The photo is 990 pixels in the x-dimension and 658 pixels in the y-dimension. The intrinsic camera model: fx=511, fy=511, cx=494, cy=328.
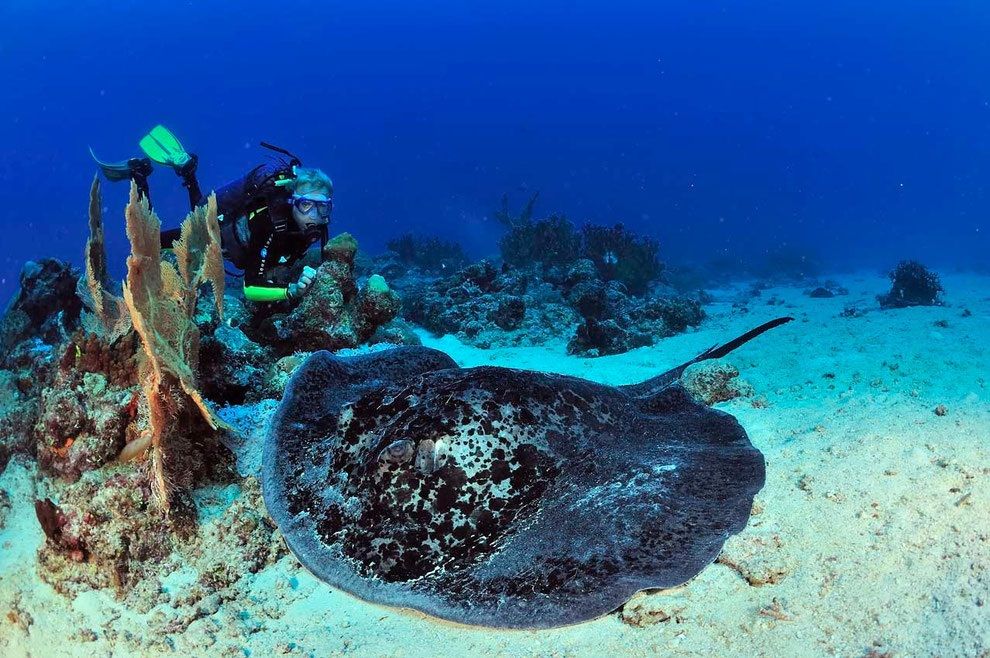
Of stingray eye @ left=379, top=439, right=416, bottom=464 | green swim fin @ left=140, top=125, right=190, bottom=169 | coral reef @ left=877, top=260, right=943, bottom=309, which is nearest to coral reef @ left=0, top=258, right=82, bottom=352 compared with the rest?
green swim fin @ left=140, top=125, right=190, bottom=169

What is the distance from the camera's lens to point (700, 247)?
4459 centimetres

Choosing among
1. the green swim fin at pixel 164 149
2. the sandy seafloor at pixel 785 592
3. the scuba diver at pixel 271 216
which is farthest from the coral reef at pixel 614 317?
the green swim fin at pixel 164 149

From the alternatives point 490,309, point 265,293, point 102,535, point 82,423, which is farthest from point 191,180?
point 102,535

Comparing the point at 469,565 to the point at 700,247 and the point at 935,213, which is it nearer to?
the point at 700,247

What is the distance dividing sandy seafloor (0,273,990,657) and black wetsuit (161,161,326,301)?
11.5 ft

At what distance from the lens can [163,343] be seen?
338 centimetres

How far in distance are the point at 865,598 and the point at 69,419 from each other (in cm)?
498

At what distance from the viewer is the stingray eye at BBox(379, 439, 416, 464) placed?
274 cm

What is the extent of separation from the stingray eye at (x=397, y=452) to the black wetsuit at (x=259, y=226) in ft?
15.6

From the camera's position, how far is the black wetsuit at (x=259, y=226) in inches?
268

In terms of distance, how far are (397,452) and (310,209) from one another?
4.98 metres

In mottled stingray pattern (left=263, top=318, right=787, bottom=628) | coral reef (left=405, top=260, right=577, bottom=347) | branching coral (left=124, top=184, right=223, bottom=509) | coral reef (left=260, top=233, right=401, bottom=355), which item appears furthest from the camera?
coral reef (left=405, top=260, right=577, bottom=347)

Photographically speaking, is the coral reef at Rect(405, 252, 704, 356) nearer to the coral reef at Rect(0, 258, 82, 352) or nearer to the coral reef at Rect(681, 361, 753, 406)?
the coral reef at Rect(681, 361, 753, 406)

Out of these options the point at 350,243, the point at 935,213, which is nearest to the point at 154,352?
the point at 350,243
